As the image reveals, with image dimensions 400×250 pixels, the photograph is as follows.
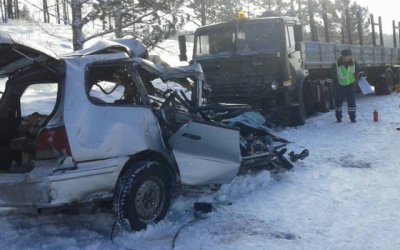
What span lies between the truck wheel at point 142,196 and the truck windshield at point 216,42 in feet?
18.6

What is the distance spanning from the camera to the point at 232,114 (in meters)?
4.75

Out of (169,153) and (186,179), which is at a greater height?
(169,153)

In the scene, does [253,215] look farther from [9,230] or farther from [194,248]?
[9,230]

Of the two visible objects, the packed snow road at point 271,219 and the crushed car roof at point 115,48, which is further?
the crushed car roof at point 115,48

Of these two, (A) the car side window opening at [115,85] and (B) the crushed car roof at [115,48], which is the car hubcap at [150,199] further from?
(B) the crushed car roof at [115,48]

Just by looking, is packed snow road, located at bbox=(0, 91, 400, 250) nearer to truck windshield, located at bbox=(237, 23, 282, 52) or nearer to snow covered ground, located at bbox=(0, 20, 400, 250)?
snow covered ground, located at bbox=(0, 20, 400, 250)

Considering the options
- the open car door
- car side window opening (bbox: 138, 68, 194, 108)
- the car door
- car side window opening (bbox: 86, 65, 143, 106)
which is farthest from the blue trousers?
the open car door

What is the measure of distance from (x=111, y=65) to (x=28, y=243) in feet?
5.90

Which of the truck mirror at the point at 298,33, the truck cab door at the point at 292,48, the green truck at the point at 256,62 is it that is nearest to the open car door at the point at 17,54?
the green truck at the point at 256,62

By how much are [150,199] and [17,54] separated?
182cm

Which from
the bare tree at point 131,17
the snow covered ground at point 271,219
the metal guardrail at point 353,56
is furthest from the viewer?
the metal guardrail at point 353,56

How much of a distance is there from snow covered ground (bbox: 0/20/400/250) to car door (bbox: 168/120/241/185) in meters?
0.41

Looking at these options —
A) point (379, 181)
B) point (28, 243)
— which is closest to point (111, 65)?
point (28, 243)

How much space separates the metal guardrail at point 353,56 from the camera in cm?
1149
